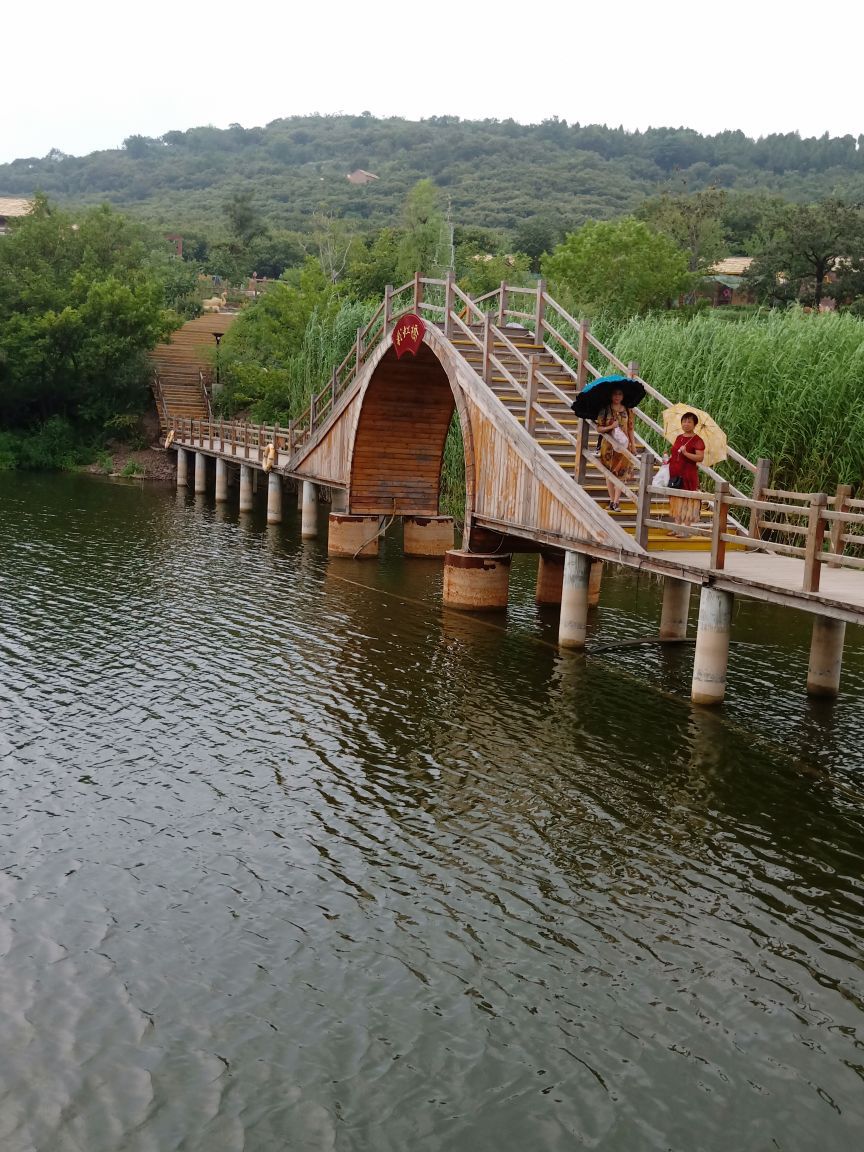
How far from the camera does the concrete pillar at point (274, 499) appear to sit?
130ft

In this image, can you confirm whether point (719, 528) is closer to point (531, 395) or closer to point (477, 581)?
point (531, 395)

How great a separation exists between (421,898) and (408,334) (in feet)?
60.2

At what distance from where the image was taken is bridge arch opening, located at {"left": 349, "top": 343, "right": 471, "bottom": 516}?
3120cm

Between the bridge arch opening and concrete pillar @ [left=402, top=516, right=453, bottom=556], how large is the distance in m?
0.30

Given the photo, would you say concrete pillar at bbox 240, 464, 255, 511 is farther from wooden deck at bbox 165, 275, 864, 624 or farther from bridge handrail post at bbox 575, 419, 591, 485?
bridge handrail post at bbox 575, 419, 591, 485

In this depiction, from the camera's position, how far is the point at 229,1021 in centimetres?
948

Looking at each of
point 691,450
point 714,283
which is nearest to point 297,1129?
point 691,450

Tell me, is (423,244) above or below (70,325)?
above

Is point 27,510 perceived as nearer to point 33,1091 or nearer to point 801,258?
point 33,1091

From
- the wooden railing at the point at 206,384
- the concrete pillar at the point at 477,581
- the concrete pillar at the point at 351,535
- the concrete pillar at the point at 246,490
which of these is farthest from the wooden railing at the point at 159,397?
the concrete pillar at the point at 477,581

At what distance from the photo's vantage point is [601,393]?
21172 millimetres

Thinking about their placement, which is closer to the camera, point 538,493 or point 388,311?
point 538,493

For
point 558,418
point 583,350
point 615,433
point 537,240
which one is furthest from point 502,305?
point 537,240

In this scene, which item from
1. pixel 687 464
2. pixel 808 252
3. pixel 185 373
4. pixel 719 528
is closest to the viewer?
pixel 719 528
